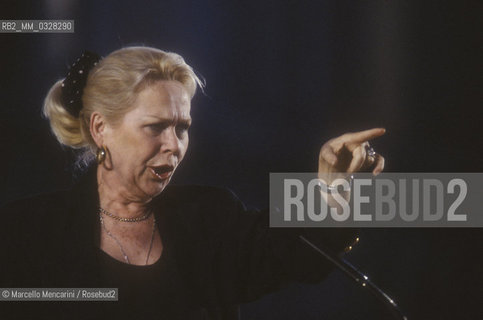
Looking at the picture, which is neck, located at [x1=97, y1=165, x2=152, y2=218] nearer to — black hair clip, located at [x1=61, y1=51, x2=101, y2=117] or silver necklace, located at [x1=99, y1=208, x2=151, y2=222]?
silver necklace, located at [x1=99, y1=208, x2=151, y2=222]

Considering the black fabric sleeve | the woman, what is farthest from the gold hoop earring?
the black fabric sleeve

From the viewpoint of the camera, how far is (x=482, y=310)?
4.97ft

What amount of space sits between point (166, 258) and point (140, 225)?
107mm

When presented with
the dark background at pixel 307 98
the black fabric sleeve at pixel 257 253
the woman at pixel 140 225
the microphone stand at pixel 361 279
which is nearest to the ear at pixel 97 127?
the woman at pixel 140 225

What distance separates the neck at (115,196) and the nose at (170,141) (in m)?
0.14

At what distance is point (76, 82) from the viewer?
138cm

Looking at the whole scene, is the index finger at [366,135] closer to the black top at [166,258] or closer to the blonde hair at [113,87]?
the black top at [166,258]

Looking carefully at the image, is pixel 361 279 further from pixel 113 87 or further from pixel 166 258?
pixel 113 87

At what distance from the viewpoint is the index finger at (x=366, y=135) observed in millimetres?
1158

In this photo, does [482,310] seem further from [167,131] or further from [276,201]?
[167,131]

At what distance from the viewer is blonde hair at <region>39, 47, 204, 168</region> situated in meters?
1.35

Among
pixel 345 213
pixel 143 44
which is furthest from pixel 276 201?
pixel 143 44

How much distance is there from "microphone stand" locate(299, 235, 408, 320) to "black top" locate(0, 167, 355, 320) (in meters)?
0.02

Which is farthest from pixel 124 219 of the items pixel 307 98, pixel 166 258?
pixel 307 98
